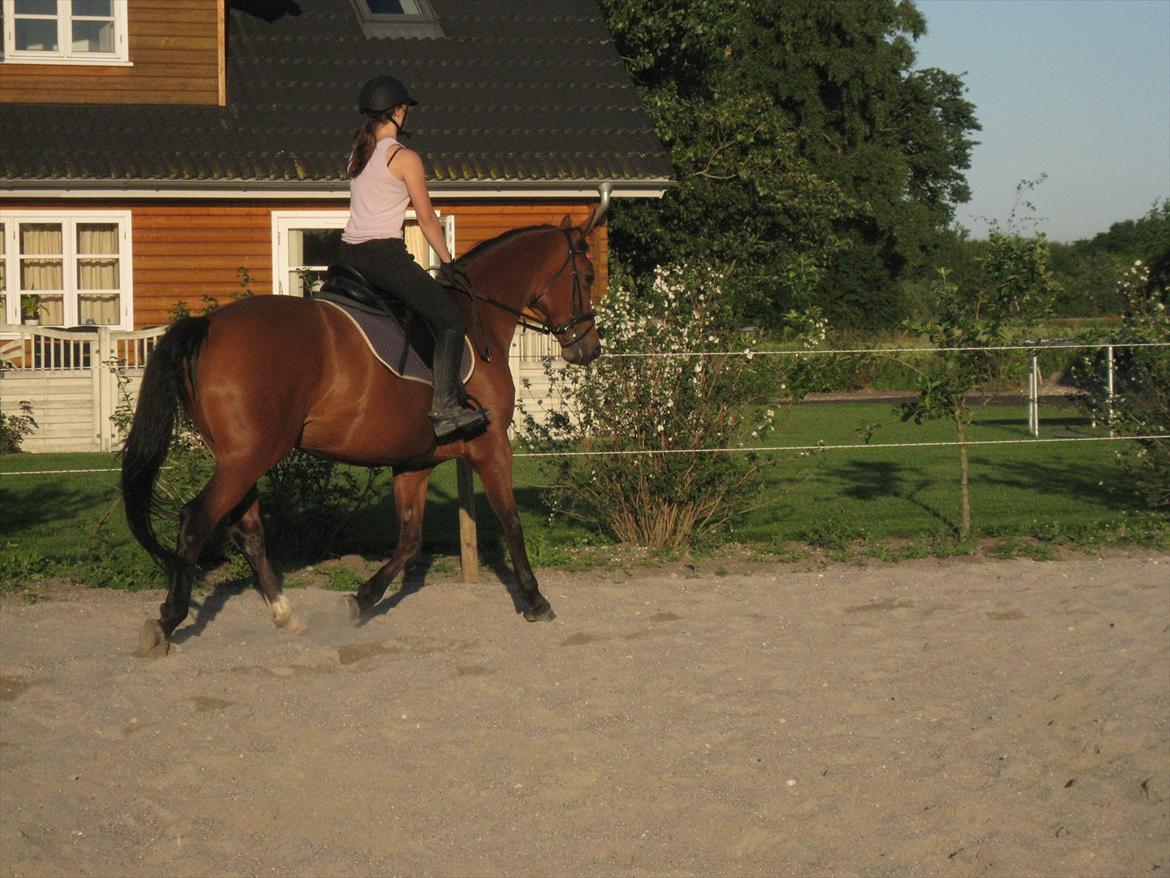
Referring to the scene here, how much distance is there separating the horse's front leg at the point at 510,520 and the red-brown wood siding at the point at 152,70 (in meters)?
14.5

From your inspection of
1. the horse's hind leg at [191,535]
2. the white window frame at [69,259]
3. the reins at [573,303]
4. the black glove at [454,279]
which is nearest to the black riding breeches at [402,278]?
the black glove at [454,279]

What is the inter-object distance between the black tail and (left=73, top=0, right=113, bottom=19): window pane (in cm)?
1517

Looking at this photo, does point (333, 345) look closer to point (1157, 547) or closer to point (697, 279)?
point (697, 279)

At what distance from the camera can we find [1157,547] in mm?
10953

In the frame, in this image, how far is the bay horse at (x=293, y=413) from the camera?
7320mm

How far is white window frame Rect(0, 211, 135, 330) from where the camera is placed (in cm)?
2009

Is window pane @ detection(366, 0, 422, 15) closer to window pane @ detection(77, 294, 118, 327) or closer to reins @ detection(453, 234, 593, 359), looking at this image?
window pane @ detection(77, 294, 118, 327)

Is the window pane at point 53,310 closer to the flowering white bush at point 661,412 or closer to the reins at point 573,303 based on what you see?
the flowering white bush at point 661,412

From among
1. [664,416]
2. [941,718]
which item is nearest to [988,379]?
[664,416]

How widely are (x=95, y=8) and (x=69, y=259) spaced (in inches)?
143

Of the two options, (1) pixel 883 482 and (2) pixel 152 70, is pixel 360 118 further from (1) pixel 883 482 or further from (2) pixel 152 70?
(1) pixel 883 482

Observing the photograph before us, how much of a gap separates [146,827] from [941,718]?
344 cm

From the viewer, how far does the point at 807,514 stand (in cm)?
1268

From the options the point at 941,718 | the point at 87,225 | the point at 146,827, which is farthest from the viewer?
the point at 87,225
